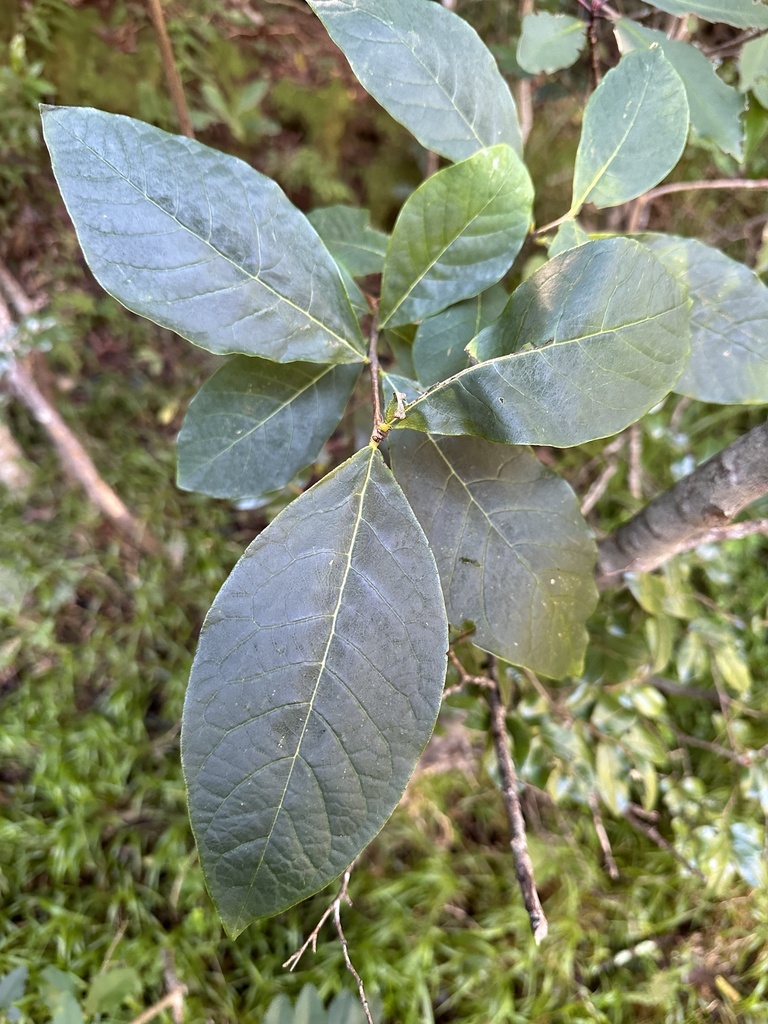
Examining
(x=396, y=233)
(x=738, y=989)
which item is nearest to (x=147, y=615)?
(x=396, y=233)

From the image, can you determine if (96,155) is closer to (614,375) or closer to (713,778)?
(614,375)

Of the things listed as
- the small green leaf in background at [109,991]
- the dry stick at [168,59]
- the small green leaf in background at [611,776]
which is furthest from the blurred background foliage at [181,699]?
the dry stick at [168,59]

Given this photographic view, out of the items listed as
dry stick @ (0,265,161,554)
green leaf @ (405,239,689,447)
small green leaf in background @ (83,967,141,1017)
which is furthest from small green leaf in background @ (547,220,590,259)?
small green leaf in background @ (83,967,141,1017)

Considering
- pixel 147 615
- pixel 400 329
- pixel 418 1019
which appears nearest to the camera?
pixel 400 329

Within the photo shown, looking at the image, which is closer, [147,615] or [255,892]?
[255,892]

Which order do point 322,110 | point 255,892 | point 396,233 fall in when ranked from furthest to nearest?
point 322,110 → point 396,233 → point 255,892

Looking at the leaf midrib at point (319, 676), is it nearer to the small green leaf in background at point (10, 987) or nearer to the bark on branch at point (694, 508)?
the bark on branch at point (694, 508)

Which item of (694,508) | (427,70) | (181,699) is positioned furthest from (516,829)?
(181,699)

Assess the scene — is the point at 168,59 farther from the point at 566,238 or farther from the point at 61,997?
the point at 61,997
